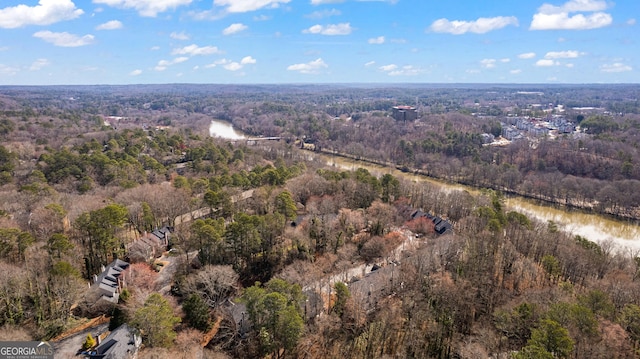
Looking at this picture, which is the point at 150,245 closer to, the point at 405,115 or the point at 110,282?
the point at 110,282

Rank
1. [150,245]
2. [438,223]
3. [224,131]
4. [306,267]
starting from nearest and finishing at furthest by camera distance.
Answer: [306,267] < [150,245] < [438,223] < [224,131]

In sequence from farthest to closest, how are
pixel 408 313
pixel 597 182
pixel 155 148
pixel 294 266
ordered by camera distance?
1. pixel 155 148
2. pixel 597 182
3. pixel 294 266
4. pixel 408 313

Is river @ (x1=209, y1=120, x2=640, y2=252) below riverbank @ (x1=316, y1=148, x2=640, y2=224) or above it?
below

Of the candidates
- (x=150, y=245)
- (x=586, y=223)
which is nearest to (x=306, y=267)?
(x=150, y=245)

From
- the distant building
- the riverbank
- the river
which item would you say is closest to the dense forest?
the riverbank

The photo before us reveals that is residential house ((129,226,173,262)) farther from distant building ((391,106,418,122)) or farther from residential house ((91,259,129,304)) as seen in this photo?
distant building ((391,106,418,122))

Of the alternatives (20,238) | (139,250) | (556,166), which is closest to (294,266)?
(139,250)

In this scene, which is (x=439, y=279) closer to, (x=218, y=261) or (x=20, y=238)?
(x=218, y=261)

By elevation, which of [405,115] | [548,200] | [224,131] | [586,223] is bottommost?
[586,223]

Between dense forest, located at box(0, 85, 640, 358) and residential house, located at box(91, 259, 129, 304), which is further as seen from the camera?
residential house, located at box(91, 259, 129, 304)

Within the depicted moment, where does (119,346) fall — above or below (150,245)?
below

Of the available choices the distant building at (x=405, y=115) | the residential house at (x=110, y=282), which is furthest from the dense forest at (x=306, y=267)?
the distant building at (x=405, y=115)
